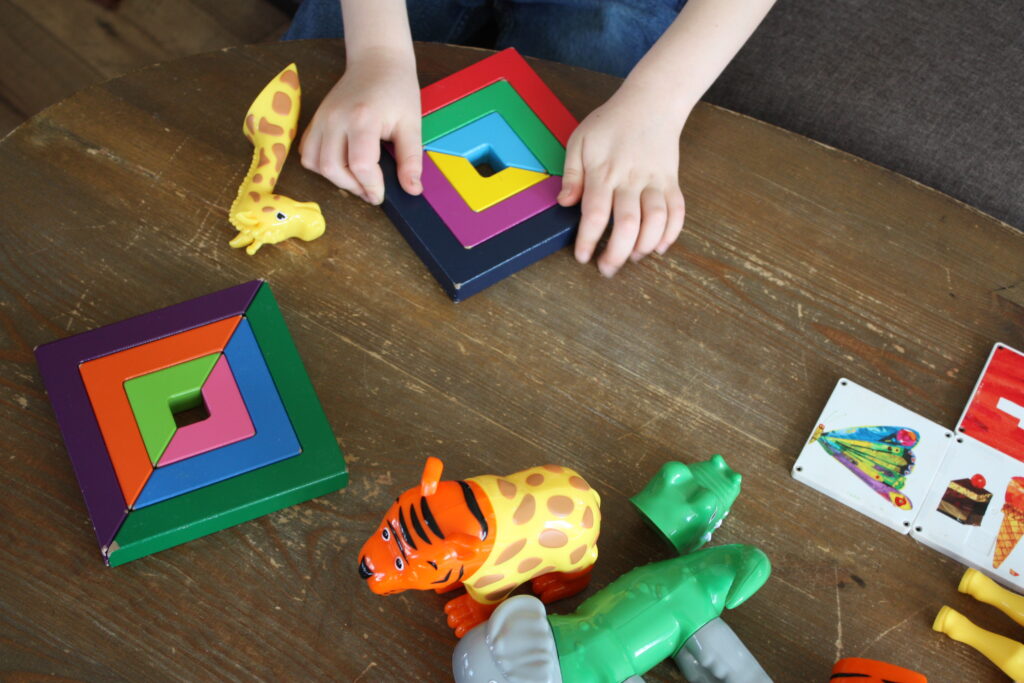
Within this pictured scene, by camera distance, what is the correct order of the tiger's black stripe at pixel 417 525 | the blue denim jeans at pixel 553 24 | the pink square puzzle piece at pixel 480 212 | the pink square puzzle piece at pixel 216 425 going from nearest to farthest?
the tiger's black stripe at pixel 417 525
the pink square puzzle piece at pixel 216 425
the pink square puzzle piece at pixel 480 212
the blue denim jeans at pixel 553 24

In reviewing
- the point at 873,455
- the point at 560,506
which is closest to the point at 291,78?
the point at 560,506

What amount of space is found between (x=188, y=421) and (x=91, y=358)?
9cm

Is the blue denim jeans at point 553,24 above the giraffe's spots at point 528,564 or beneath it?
above

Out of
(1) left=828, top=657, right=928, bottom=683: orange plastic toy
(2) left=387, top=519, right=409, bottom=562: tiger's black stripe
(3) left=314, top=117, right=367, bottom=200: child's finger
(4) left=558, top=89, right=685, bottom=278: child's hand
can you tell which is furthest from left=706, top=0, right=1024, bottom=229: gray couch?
(2) left=387, top=519, right=409, bottom=562: tiger's black stripe

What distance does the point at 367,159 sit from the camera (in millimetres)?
770

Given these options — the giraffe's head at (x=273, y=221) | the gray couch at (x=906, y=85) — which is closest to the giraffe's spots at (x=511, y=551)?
the giraffe's head at (x=273, y=221)

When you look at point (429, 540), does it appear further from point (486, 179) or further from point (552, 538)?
point (486, 179)

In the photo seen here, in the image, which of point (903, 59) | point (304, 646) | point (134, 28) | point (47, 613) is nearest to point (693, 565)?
point (304, 646)

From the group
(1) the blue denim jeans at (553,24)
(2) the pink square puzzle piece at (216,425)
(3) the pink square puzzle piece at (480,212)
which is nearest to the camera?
(2) the pink square puzzle piece at (216,425)

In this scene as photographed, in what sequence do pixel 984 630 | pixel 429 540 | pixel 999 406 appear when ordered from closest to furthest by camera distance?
1. pixel 429 540
2. pixel 984 630
3. pixel 999 406

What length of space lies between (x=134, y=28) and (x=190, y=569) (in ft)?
4.04

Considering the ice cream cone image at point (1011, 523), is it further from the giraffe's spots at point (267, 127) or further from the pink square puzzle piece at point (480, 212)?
the giraffe's spots at point (267, 127)

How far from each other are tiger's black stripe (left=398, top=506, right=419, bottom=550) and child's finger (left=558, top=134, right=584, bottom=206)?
Result: 0.35m

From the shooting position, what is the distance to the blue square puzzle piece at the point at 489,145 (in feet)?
2.64
